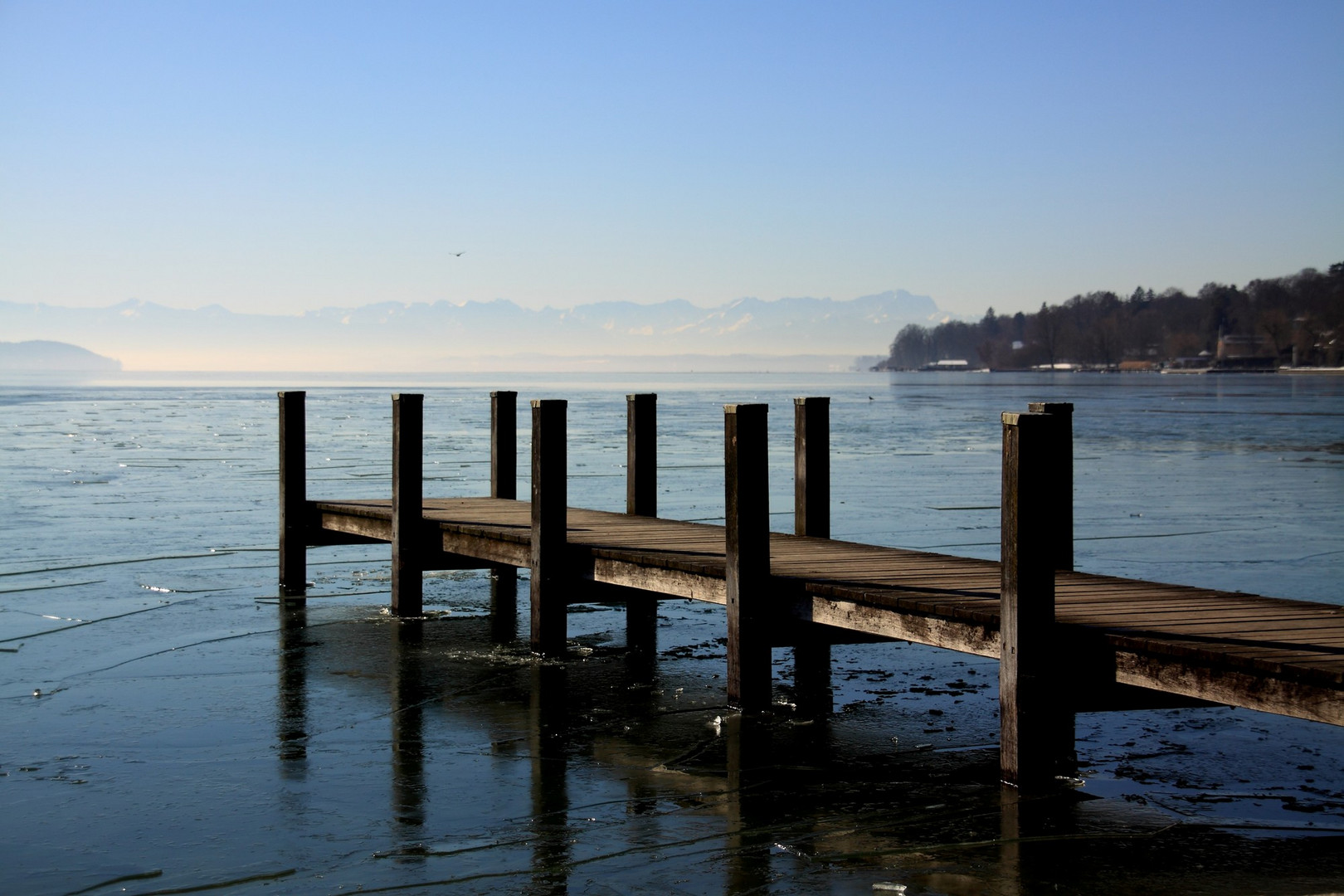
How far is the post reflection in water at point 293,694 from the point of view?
8.42m

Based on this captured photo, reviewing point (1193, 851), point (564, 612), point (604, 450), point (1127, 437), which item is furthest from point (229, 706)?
point (1127, 437)

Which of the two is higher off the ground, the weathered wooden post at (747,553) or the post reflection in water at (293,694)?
the weathered wooden post at (747,553)

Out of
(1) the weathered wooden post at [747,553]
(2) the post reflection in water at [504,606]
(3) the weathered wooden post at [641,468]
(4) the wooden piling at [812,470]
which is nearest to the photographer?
(1) the weathered wooden post at [747,553]

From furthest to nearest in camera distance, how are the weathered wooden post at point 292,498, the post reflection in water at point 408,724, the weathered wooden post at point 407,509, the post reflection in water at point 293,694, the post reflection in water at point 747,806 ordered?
the weathered wooden post at point 292,498
the weathered wooden post at point 407,509
the post reflection in water at point 293,694
the post reflection in water at point 408,724
the post reflection in water at point 747,806

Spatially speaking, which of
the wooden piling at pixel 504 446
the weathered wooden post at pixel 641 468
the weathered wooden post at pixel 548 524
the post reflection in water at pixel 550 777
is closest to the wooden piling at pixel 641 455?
the weathered wooden post at pixel 641 468

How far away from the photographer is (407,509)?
1284 centimetres

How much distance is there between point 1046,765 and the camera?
24.5 ft

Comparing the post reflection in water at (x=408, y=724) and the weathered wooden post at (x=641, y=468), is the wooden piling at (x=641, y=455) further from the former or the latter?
the post reflection in water at (x=408, y=724)

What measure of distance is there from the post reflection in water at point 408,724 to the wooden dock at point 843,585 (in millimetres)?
948

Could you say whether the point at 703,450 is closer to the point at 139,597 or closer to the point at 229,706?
the point at 139,597

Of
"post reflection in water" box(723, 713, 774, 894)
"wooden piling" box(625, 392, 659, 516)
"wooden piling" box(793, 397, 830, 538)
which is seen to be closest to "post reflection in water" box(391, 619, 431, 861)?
"post reflection in water" box(723, 713, 774, 894)

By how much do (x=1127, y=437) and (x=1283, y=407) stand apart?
28756 mm

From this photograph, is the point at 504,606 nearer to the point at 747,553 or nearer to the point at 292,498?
the point at 292,498

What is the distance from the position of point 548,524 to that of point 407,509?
7.92 feet
